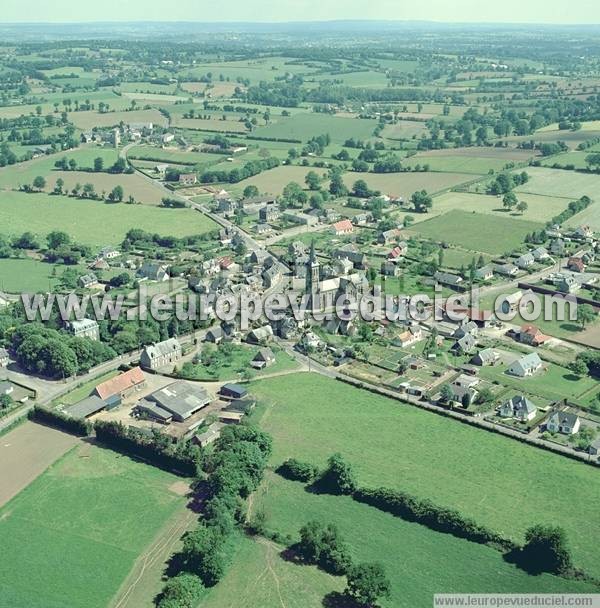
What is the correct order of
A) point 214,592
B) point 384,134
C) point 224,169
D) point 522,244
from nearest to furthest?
point 214,592 → point 522,244 → point 224,169 → point 384,134

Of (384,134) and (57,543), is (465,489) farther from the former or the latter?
(384,134)

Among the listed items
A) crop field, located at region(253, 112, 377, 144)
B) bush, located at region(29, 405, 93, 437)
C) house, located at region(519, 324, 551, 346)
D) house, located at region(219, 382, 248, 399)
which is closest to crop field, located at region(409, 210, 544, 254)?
house, located at region(519, 324, 551, 346)

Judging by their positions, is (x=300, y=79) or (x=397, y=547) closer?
(x=397, y=547)

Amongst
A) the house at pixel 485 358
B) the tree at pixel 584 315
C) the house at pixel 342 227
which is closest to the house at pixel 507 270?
the tree at pixel 584 315

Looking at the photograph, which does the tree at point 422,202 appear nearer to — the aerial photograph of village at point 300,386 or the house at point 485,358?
the aerial photograph of village at point 300,386

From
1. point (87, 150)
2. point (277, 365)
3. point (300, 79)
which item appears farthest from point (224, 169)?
point (300, 79)

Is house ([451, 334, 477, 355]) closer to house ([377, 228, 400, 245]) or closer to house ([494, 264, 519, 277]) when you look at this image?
house ([494, 264, 519, 277])
